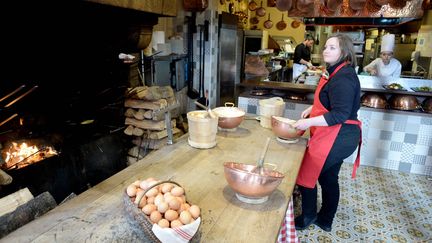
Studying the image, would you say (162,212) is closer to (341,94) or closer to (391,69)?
(341,94)

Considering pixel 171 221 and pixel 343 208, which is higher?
pixel 171 221

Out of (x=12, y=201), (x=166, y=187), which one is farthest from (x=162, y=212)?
(x=12, y=201)

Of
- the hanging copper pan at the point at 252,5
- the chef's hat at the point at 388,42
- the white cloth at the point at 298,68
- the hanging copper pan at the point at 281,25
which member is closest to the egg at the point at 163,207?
the chef's hat at the point at 388,42

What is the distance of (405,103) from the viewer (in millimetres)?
3988

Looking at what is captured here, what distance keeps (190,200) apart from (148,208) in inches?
13.5

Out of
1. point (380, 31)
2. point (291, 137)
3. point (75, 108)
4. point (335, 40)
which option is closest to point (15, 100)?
point (75, 108)

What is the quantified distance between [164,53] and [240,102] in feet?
4.58

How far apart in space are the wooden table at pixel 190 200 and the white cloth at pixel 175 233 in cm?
13

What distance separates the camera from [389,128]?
4109 millimetres

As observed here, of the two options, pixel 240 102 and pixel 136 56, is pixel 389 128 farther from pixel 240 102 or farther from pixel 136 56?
pixel 136 56

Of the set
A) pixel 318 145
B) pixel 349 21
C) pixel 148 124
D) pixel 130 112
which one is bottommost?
pixel 148 124

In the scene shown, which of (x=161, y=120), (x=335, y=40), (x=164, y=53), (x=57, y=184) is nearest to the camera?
(x=335, y=40)

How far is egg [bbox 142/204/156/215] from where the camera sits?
3.71 ft

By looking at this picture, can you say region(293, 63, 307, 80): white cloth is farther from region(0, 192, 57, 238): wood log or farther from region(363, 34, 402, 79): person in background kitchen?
region(0, 192, 57, 238): wood log
